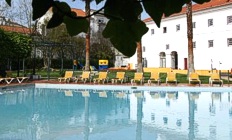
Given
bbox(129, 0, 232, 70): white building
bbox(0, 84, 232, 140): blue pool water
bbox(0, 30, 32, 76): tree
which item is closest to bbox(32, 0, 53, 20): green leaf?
bbox(0, 84, 232, 140): blue pool water

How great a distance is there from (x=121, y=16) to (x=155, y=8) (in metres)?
0.08

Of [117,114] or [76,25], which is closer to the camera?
[76,25]

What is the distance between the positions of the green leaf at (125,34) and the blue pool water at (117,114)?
8.29 meters

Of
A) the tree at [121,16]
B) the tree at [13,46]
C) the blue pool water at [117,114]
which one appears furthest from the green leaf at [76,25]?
the tree at [13,46]

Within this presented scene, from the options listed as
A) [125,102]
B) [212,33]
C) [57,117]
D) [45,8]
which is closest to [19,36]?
[125,102]

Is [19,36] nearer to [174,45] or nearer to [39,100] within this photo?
[39,100]

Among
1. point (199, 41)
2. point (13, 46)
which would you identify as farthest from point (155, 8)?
point (199, 41)

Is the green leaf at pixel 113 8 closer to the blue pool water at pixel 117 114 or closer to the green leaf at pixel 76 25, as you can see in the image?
the green leaf at pixel 76 25

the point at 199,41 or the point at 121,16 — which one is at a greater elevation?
the point at 199,41

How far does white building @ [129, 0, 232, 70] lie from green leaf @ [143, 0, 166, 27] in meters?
33.4

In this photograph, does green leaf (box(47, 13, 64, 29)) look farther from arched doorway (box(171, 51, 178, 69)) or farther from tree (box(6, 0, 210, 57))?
arched doorway (box(171, 51, 178, 69))

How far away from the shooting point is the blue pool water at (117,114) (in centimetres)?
948

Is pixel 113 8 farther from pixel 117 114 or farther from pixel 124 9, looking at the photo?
pixel 117 114

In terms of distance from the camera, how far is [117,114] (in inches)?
525
